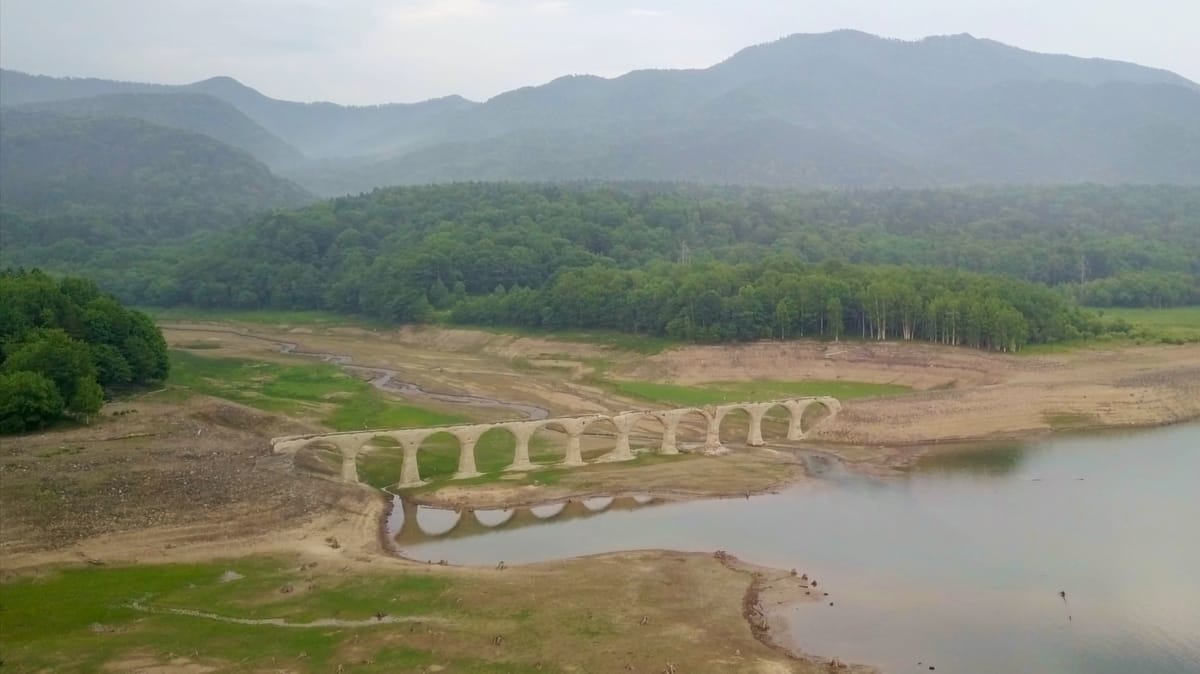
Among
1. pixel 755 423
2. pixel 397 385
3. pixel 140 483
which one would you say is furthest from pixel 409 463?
pixel 397 385

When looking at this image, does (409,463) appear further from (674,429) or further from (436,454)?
(674,429)

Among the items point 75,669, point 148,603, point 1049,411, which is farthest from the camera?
point 1049,411

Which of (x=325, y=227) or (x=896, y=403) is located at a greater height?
(x=325, y=227)

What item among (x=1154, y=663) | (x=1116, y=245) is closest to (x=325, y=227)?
(x=1116, y=245)

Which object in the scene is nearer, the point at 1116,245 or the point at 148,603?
the point at 148,603

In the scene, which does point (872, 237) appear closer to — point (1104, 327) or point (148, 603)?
point (1104, 327)

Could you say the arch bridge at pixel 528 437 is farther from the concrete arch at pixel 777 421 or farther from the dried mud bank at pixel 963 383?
the dried mud bank at pixel 963 383
